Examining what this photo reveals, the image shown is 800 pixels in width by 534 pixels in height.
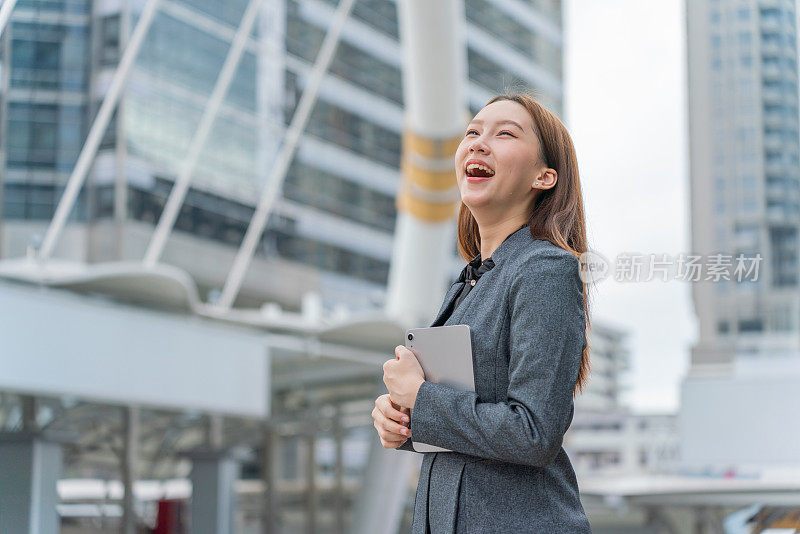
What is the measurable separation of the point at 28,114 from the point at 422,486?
30.5ft

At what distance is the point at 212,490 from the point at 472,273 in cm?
756

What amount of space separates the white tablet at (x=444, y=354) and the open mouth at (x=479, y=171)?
0.84ft

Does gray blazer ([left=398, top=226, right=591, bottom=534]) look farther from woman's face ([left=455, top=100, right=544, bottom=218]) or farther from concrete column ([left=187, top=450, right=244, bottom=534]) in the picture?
concrete column ([left=187, top=450, right=244, bottom=534])

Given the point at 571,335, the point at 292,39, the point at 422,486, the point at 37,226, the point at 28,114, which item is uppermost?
the point at 292,39

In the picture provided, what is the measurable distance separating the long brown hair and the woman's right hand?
276 millimetres

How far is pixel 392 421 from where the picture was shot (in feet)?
4.69

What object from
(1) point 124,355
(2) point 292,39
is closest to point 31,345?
(1) point 124,355

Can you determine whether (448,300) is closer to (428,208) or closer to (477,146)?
(477,146)

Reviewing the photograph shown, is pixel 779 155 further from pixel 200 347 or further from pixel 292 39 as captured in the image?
pixel 292 39

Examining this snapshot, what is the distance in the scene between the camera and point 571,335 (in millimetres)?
1312

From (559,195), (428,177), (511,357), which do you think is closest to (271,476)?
(428,177)

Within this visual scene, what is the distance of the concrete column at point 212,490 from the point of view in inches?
333

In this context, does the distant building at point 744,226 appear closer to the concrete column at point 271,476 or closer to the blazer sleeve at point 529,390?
the concrete column at point 271,476

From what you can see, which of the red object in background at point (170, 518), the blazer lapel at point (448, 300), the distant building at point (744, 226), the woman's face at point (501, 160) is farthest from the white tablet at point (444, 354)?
the red object in background at point (170, 518)
